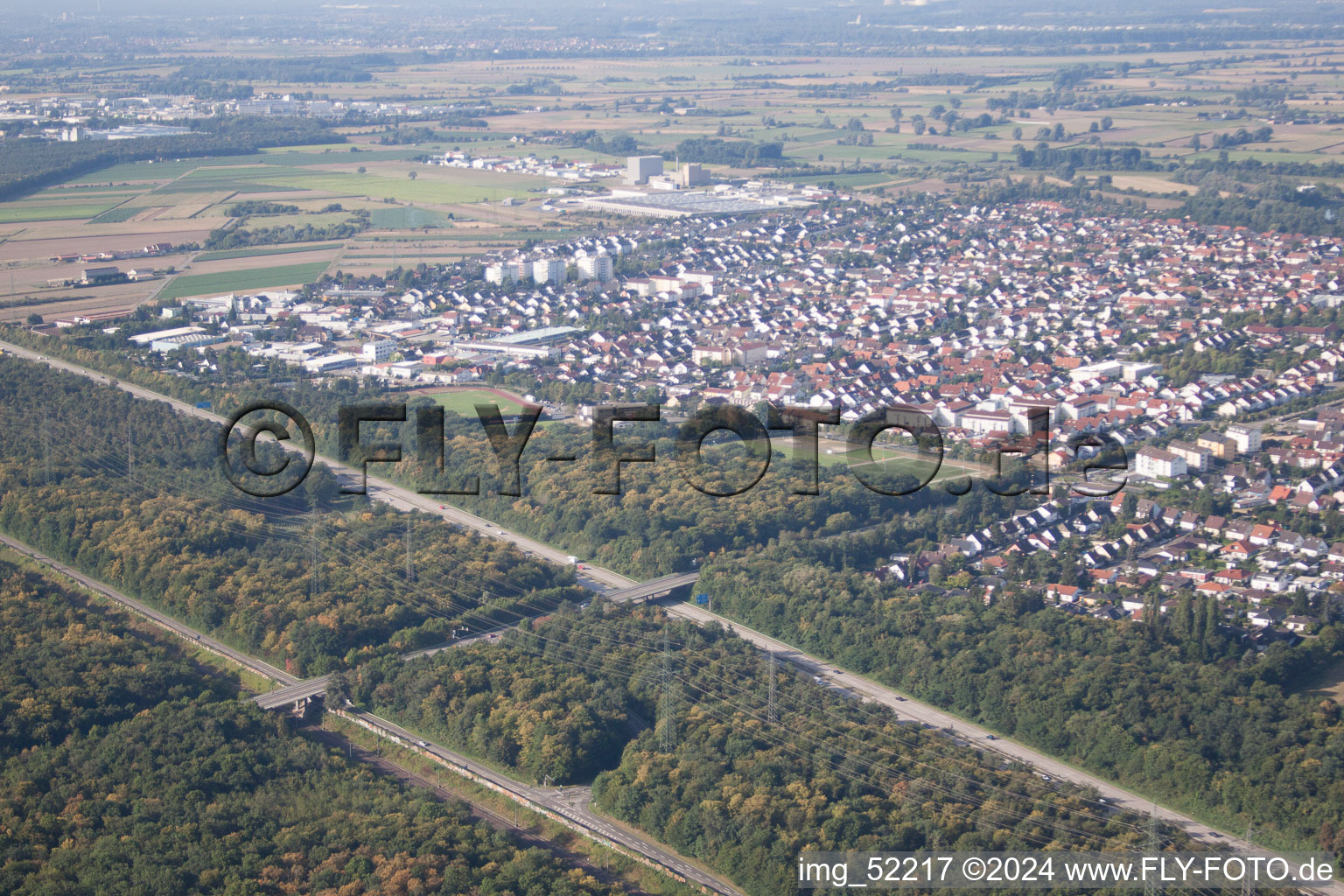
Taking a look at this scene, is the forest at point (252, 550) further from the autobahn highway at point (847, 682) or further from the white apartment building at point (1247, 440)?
the white apartment building at point (1247, 440)

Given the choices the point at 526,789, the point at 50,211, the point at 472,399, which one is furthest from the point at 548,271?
the point at 526,789

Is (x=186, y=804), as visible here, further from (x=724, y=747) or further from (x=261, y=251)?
(x=261, y=251)

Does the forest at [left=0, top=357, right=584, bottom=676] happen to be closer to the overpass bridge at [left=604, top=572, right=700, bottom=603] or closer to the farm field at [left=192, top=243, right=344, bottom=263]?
the overpass bridge at [left=604, top=572, right=700, bottom=603]

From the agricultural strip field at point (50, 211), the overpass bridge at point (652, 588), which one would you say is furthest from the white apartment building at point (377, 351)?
the agricultural strip field at point (50, 211)

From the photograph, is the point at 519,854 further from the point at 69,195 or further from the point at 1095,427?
the point at 69,195

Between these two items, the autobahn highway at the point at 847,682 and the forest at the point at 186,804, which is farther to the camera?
the autobahn highway at the point at 847,682

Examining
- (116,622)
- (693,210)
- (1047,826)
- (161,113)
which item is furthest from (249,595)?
(161,113)
